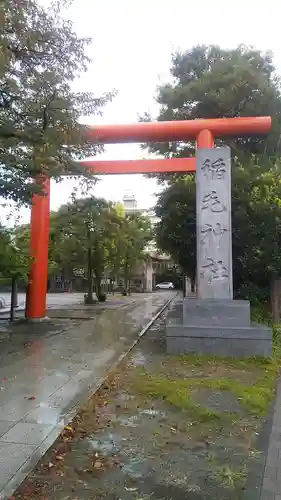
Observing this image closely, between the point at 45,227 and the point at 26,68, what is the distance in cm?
644

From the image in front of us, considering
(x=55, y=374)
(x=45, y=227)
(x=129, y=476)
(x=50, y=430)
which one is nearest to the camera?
(x=129, y=476)

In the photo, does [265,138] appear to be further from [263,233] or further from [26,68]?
[26,68]

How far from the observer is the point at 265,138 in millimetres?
14328

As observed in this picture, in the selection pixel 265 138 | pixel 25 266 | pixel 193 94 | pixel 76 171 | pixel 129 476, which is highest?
pixel 193 94

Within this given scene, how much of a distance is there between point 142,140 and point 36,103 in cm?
465

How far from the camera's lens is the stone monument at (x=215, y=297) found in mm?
7957

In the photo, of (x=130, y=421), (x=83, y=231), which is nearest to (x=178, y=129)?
(x=130, y=421)

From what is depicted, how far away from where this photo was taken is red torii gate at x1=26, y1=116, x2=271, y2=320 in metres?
11.0

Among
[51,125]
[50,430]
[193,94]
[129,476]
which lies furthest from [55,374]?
[193,94]

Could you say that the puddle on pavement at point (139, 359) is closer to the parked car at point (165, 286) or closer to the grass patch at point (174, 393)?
the grass patch at point (174, 393)

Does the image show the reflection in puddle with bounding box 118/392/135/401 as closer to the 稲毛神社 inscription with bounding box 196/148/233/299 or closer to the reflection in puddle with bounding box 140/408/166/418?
the reflection in puddle with bounding box 140/408/166/418

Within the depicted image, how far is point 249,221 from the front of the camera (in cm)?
1220

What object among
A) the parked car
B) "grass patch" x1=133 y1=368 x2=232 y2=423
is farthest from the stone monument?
the parked car

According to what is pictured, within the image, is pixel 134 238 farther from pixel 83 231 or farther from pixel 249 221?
pixel 249 221
